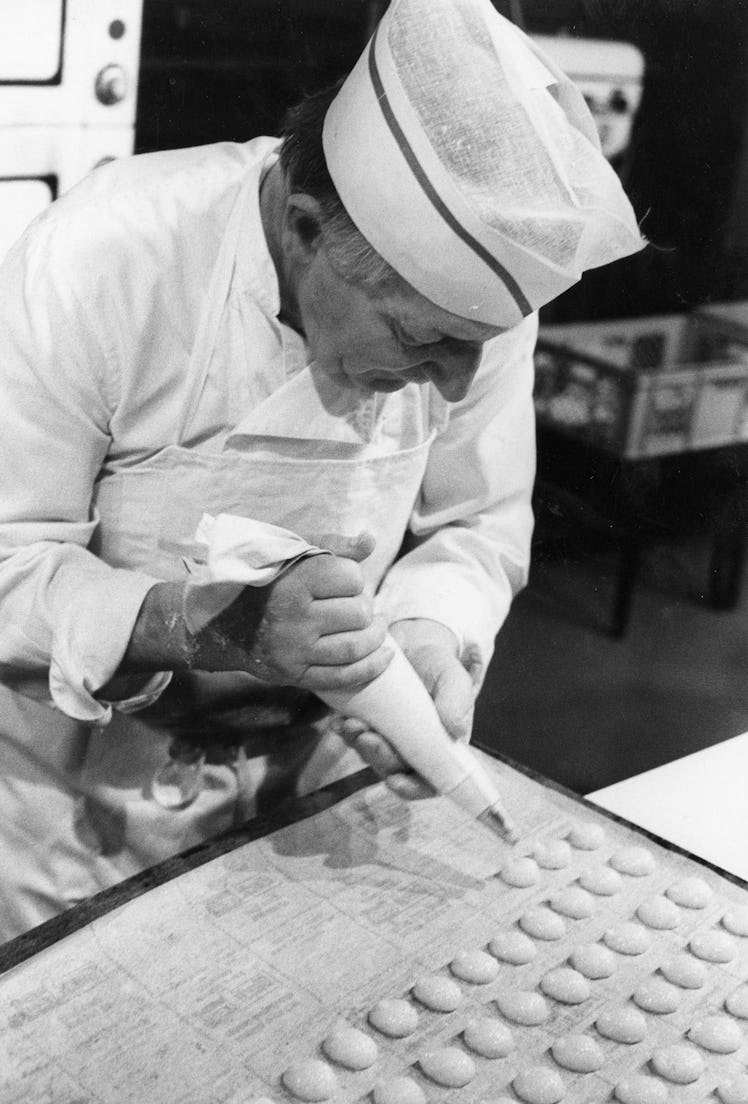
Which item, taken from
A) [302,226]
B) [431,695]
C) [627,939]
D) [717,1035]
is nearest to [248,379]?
[302,226]

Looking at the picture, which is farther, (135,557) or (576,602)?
(576,602)

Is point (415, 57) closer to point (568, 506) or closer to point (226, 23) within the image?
point (226, 23)

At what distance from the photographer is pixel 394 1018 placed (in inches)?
55.1

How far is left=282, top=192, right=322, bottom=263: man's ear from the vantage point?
140 cm

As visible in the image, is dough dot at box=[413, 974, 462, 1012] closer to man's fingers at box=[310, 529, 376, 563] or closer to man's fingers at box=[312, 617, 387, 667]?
man's fingers at box=[312, 617, 387, 667]

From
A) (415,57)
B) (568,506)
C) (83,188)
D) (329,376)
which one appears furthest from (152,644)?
(568,506)

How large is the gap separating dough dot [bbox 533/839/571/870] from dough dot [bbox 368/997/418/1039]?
354 mm

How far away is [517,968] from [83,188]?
105cm

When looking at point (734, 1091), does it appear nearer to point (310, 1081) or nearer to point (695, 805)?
point (310, 1081)

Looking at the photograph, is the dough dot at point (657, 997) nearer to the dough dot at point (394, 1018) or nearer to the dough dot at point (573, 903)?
the dough dot at point (573, 903)

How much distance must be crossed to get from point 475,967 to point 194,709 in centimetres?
53

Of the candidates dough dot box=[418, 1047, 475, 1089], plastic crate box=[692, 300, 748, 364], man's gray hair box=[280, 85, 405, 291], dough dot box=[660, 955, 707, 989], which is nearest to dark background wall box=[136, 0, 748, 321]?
plastic crate box=[692, 300, 748, 364]

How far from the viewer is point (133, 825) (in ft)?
5.81

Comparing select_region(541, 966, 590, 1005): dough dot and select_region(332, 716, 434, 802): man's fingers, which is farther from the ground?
select_region(332, 716, 434, 802): man's fingers
